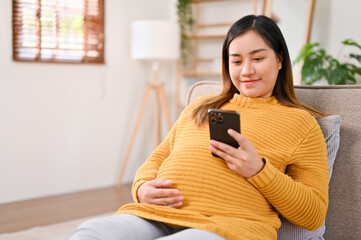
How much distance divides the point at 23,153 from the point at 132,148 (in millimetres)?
1054

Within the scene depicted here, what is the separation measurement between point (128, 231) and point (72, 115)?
2.62 meters

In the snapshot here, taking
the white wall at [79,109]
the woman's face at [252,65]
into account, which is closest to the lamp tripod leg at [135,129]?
the white wall at [79,109]

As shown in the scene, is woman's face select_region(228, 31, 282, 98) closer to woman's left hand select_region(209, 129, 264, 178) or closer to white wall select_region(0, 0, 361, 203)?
woman's left hand select_region(209, 129, 264, 178)

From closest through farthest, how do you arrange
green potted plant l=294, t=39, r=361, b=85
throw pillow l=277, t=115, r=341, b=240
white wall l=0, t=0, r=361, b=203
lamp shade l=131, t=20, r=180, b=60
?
throw pillow l=277, t=115, r=341, b=240 → green potted plant l=294, t=39, r=361, b=85 → white wall l=0, t=0, r=361, b=203 → lamp shade l=131, t=20, r=180, b=60

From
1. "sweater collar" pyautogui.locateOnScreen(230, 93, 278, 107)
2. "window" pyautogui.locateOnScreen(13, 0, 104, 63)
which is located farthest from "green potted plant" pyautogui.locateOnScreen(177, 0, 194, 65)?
"sweater collar" pyautogui.locateOnScreen(230, 93, 278, 107)

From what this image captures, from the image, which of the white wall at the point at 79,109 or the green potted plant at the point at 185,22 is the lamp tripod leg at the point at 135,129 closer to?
the white wall at the point at 79,109

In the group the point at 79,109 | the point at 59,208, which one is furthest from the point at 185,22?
the point at 59,208

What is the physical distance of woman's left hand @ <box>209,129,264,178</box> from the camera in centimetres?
120

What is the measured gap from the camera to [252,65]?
1.45m

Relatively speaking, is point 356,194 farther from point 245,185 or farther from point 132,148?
point 132,148

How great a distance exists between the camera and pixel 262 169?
122 centimetres

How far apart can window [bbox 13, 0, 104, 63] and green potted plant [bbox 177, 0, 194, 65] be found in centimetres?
75

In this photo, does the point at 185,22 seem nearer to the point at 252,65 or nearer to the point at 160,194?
the point at 252,65

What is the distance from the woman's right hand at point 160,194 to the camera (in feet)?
4.15
